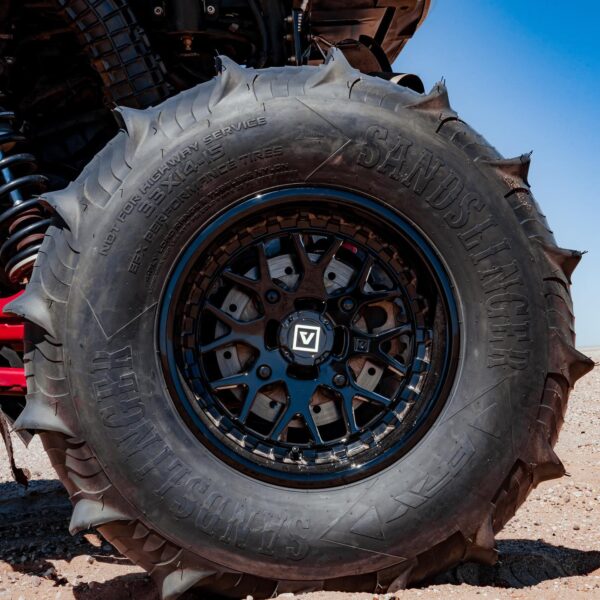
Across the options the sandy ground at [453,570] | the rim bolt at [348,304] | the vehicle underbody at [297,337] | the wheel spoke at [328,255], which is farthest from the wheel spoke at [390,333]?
the sandy ground at [453,570]

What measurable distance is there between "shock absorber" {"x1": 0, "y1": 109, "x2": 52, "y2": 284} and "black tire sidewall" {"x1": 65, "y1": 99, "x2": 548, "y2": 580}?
0.57m

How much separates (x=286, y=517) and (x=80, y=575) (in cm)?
104

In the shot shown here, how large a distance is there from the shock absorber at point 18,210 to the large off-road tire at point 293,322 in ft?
1.51

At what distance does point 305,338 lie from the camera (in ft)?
8.15

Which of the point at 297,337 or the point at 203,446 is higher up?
the point at 297,337

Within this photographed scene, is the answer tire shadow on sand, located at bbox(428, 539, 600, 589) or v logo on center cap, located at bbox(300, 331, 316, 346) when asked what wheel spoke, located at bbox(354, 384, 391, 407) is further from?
tire shadow on sand, located at bbox(428, 539, 600, 589)

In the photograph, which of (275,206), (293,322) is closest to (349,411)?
(293,322)

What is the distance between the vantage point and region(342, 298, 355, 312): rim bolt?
2.56m

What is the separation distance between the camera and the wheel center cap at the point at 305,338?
248 cm

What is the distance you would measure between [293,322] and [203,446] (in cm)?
46

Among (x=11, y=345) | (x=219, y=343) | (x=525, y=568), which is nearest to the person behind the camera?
(x=219, y=343)

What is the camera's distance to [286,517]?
7.69ft

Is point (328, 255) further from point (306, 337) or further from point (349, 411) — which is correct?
point (349, 411)

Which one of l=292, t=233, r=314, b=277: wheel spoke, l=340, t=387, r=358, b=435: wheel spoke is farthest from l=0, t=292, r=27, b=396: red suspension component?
l=340, t=387, r=358, b=435: wheel spoke
